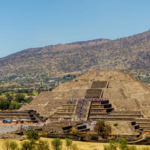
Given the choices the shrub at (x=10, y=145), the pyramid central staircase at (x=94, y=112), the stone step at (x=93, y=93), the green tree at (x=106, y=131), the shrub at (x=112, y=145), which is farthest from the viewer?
the stone step at (x=93, y=93)

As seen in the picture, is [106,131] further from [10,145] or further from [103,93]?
[103,93]

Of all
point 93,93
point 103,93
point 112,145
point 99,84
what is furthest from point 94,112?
point 112,145

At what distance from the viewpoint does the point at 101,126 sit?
7131cm

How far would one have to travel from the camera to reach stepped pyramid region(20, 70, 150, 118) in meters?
95.0

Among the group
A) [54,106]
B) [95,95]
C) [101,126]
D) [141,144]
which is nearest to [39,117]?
[54,106]

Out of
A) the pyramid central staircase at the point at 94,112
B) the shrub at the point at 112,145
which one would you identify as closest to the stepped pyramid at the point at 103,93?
the pyramid central staircase at the point at 94,112

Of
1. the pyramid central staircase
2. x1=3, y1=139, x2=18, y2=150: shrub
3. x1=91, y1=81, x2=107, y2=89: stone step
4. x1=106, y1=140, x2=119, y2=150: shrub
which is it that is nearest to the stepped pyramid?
x1=91, y1=81, x2=107, y2=89: stone step

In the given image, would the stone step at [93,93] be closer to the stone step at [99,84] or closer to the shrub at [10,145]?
the stone step at [99,84]

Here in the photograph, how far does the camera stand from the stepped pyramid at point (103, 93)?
3742 inches

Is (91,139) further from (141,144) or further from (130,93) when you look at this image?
(130,93)

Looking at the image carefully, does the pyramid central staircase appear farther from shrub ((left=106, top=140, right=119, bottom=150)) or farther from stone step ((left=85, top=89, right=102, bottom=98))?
shrub ((left=106, top=140, right=119, bottom=150))

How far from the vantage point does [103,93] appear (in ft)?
336

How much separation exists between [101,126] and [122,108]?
23.6m

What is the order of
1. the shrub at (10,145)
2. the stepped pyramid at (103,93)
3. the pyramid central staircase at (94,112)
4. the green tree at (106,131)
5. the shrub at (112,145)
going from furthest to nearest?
the stepped pyramid at (103,93)
the pyramid central staircase at (94,112)
the green tree at (106,131)
the shrub at (10,145)
the shrub at (112,145)
